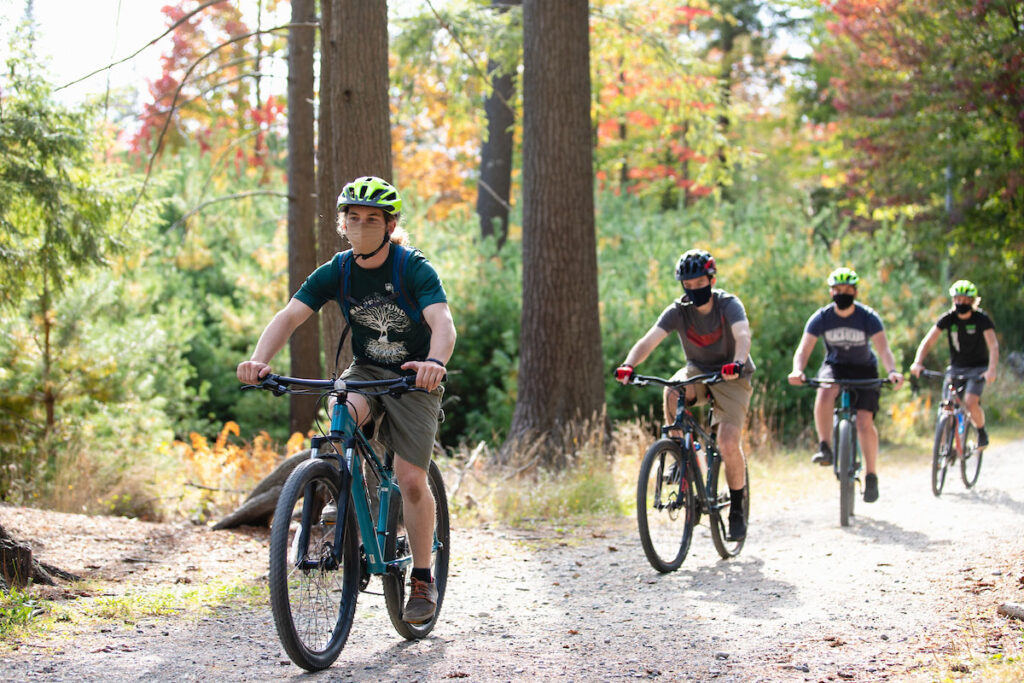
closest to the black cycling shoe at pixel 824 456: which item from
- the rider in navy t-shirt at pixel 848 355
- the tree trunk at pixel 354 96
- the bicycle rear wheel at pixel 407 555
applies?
the rider in navy t-shirt at pixel 848 355

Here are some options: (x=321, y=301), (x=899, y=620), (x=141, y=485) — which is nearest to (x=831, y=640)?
(x=899, y=620)

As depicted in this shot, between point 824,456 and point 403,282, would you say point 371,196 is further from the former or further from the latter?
point 824,456

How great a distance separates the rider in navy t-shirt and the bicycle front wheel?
7.97 feet

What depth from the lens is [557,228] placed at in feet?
36.8

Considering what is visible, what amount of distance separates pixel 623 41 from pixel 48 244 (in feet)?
28.3

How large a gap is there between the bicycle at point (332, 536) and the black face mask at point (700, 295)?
10.4 ft

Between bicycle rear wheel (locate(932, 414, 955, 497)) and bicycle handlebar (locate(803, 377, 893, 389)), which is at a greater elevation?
bicycle handlebar (locate(803, 377, 893, 389))

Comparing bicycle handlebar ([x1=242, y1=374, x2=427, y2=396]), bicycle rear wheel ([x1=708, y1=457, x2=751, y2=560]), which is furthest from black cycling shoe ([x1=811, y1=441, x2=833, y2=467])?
bicycle handlebar ([x1=242, y1=374, x2=427, y2=396])

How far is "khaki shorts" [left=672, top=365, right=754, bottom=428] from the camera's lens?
7.68 metres

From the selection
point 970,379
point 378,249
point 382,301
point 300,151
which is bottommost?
point 970,379

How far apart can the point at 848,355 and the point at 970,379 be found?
8.24ft

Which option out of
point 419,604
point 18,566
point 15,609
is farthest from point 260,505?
point 419,604

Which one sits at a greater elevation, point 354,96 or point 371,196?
point 354,96

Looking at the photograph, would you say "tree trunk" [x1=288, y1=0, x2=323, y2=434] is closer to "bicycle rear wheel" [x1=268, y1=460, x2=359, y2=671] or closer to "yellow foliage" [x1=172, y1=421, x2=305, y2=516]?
"yellow foliage" [x1=172, y1=421, x2=305, y2=516]
